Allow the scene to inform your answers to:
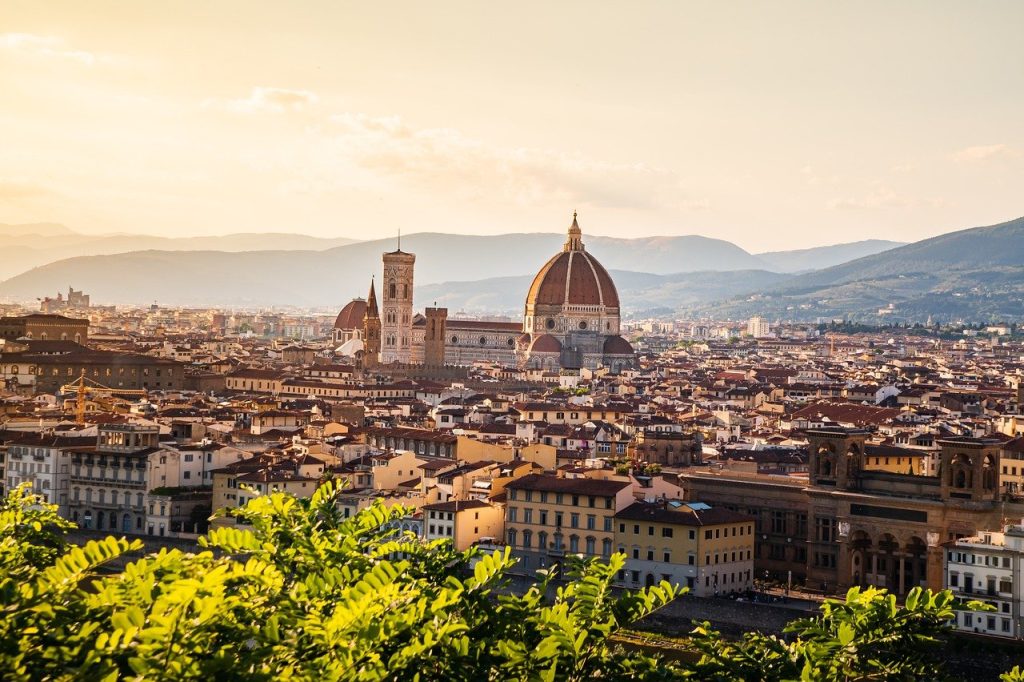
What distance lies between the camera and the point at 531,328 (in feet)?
496

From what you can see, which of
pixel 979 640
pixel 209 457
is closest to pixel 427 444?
pixel 209 457

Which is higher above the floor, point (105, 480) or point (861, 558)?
point (105, 480)

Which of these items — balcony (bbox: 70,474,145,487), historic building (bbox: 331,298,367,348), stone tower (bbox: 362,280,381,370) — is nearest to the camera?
balcony (bbox: 70,474,145,487)

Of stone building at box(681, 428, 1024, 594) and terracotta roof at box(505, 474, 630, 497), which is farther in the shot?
terracotta roof at box(505, 474, 630, 497)

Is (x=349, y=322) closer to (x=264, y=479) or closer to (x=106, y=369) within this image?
(x=106, y=369)

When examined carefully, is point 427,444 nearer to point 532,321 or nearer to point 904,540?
point 904,540

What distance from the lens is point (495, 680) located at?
1518 centimetres

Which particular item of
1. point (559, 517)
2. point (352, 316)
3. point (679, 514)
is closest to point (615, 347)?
point (352, 316)

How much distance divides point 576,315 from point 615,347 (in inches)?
165

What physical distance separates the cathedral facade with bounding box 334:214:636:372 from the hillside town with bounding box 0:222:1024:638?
21949mm

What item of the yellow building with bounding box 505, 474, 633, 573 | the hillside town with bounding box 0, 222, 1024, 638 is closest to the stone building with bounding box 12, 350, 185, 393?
the hillside town with bounding box 0, 222, 1024, 638

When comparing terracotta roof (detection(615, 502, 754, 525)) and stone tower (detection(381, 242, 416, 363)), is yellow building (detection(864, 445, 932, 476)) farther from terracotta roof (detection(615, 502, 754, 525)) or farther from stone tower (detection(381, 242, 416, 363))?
stone tower (detection(381, 242, 416, 363))

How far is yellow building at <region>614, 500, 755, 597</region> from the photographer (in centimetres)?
4581

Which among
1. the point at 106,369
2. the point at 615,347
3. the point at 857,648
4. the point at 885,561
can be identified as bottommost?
the point at 885,561
